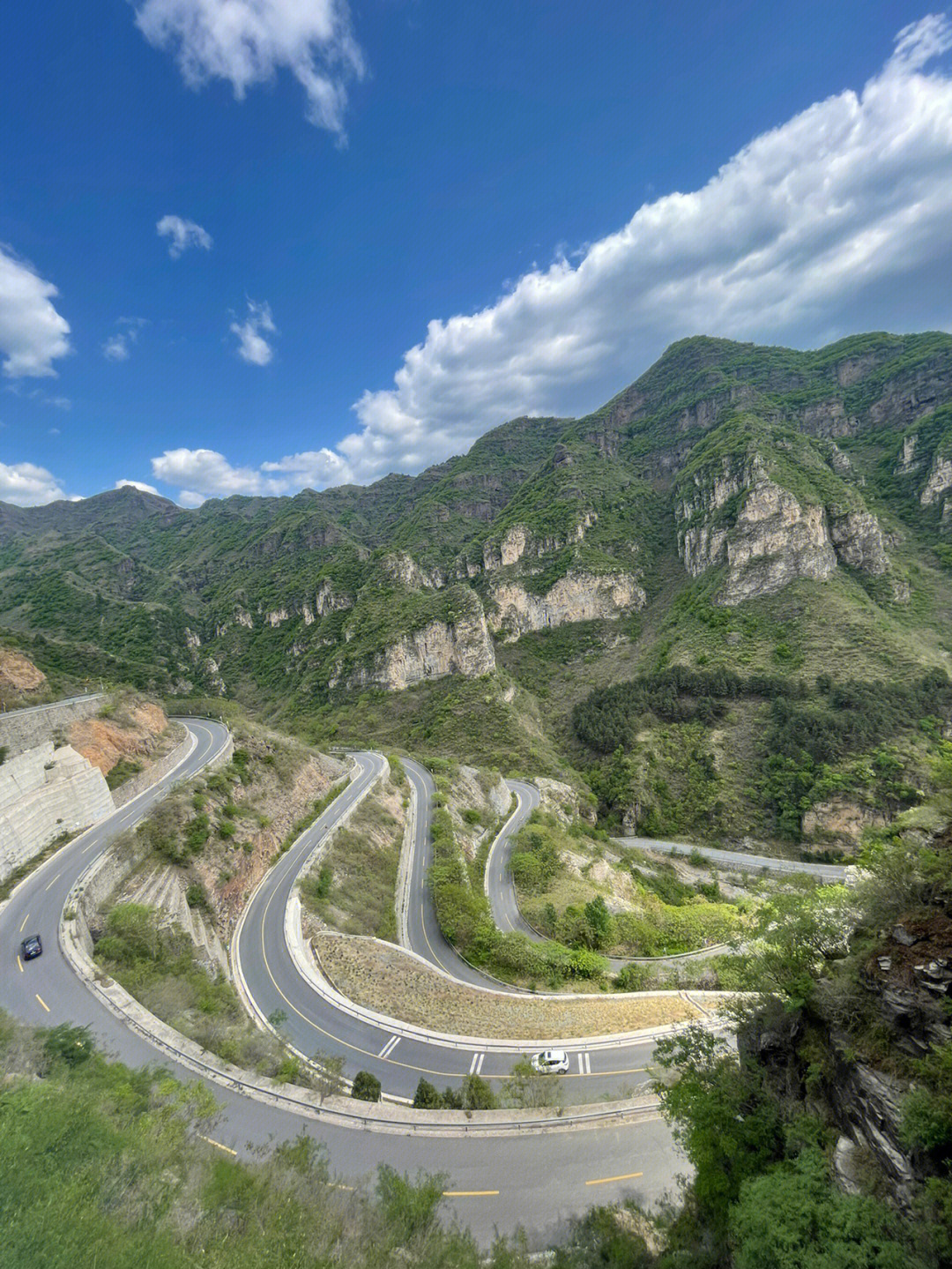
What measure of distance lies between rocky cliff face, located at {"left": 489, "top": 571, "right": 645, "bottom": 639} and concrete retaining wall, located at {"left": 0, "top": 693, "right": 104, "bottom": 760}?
351 feet

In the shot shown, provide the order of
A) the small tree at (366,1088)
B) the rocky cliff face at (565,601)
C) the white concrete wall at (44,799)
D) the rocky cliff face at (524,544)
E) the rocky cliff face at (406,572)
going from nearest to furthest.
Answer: the small tree at (366,1088) → the white concrete wall at (44,799) → the rocky cliff face at (565,601) → the rocky cliff face at (406,572) → the rocky cliff face at (524,544)

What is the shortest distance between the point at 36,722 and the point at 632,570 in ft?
441

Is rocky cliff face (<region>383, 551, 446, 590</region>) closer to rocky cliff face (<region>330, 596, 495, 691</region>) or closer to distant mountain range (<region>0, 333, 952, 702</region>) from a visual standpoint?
distant mountain range (<region>0, 333, 952, 702</region>)

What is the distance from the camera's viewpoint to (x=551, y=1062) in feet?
65.0

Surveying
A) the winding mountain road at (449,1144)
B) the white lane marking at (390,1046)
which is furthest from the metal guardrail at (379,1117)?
the white lane marking at (390,1046)

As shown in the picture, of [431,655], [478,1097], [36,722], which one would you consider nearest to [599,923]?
[478,1097]

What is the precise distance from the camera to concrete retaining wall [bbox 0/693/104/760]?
31.8m

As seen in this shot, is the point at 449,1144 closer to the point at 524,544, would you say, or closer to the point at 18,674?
the point at 18,674

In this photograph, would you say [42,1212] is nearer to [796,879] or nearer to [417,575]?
[796,879]

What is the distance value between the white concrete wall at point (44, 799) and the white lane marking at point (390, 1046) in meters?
21.1

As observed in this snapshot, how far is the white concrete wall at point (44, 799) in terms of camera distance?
25688 mm

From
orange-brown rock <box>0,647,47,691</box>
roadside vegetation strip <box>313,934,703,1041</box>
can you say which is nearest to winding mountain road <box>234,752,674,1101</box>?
roadside vegetation strip <box>313,934,703,1041</box>

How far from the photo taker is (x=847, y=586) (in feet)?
324

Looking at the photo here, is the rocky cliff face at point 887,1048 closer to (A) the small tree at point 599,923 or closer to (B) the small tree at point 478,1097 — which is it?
(B) the small tree at point 478,1097
